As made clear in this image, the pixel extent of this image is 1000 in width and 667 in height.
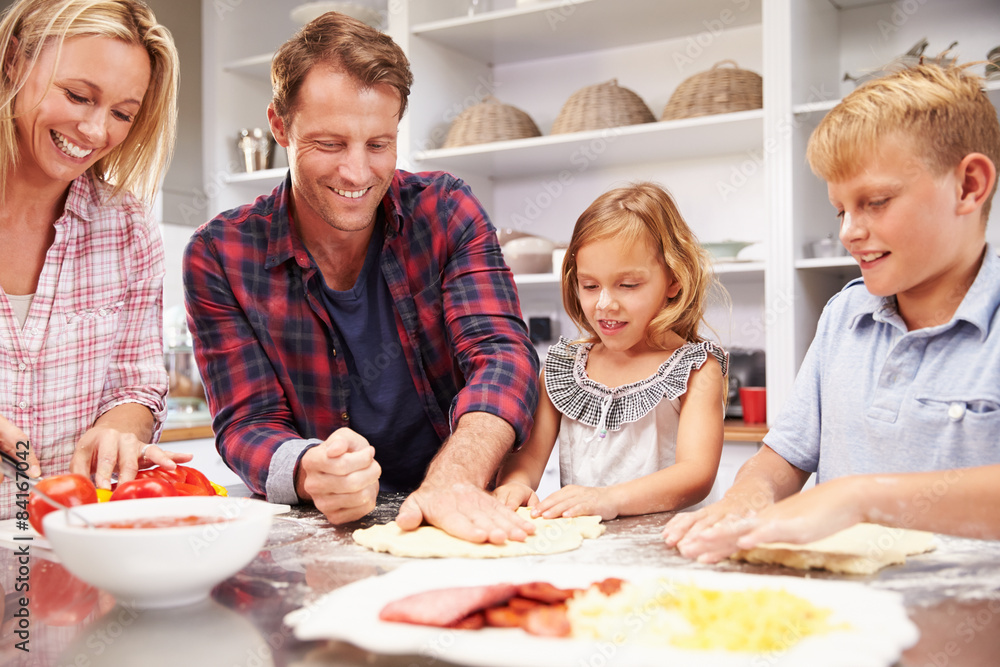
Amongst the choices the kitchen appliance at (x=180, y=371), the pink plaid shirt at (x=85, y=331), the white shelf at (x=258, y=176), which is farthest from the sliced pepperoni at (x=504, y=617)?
the white shelf at (x=258, y=176)

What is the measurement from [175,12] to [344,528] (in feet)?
9.71

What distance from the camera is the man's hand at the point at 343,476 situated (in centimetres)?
91

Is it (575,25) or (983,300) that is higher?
(575,25)

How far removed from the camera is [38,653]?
56 centimetres

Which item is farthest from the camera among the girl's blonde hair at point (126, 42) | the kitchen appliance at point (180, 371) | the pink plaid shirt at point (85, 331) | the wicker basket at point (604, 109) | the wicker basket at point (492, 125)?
the kitchen appliance at point (180, 371)

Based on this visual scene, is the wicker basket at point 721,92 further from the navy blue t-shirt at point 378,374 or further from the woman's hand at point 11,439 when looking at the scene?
the woman's hand at point 11,439

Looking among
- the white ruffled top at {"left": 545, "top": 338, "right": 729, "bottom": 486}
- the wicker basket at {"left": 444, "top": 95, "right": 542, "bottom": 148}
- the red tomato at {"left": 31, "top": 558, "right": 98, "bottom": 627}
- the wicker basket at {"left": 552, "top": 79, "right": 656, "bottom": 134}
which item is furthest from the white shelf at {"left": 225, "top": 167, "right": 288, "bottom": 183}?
the red tomato at {"left": 31, "top": 558, "right": 98, "bottom": 627}

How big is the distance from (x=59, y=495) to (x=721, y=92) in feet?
6.91

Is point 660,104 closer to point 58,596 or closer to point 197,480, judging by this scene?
point 197,480

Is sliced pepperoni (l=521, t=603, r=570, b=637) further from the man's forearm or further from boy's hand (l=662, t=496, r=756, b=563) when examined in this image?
the man's forearm

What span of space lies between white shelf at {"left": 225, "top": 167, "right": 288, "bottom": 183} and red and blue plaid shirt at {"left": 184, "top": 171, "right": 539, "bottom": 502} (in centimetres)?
179

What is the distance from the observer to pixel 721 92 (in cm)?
241

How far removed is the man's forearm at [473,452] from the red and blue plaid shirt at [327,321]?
0.02 meters

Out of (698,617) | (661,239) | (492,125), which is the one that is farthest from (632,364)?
(492,125)
